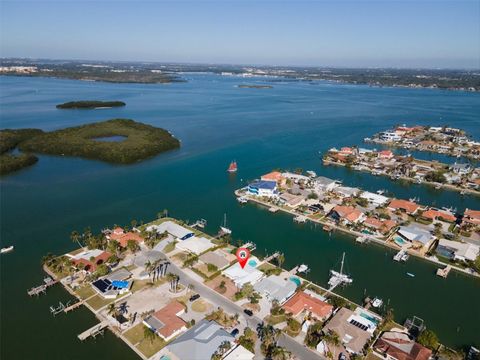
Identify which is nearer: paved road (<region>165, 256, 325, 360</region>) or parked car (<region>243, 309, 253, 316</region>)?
paved road (<region>165, 256, 325, 360</region>)

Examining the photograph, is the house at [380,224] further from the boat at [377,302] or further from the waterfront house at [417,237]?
the boat at [377,302]

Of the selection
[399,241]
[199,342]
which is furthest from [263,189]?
[199,342]

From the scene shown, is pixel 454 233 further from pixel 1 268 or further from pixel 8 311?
pixel 1 268

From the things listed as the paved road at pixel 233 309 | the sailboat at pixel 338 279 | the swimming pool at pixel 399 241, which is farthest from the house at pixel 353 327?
the swimming pool at pixel 399 241

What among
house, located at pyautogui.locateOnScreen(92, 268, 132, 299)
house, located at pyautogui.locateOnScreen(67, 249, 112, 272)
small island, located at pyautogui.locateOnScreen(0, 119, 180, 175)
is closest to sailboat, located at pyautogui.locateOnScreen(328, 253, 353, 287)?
house, located at pyautogui.locateOnScreen(92, 268, 132, 299)

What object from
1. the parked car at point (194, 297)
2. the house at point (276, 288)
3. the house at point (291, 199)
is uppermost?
the house at point (291, 199)

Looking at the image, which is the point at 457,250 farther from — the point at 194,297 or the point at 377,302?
the point at 194,297

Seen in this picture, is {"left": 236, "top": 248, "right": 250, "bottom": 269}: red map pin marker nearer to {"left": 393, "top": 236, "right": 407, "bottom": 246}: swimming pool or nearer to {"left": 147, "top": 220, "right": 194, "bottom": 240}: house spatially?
{"left": 147, "top": 220, "right": 194, "bottom": 240}: house
